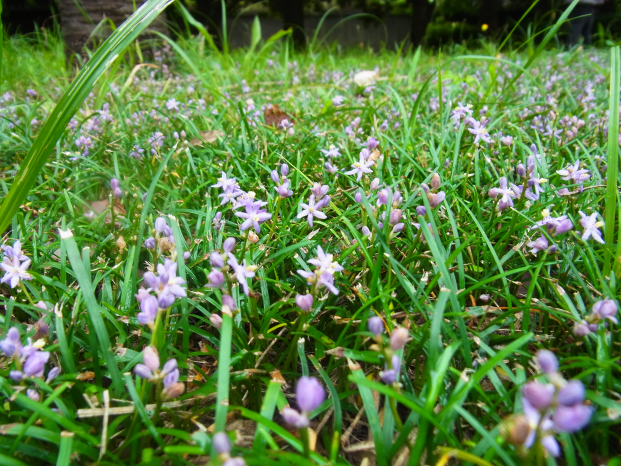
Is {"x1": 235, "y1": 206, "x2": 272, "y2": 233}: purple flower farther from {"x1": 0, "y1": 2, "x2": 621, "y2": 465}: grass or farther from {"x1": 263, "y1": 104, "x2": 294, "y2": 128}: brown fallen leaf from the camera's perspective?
{"x1": 263, "y1": 104, "x2": 294, "y2": 128}: brown fallen leaf

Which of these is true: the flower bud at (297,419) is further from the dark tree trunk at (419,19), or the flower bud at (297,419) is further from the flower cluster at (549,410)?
the dark tree trunk at (419,19)

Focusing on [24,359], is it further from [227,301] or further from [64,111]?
[64,111]

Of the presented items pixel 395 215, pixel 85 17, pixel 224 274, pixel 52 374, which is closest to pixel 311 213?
pixel 395 215

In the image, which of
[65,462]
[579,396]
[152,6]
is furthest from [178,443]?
[152,6]

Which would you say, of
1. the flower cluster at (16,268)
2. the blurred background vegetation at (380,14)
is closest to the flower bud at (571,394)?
the flower cluster at (16,268)

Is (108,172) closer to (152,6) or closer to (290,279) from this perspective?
(152,6)
